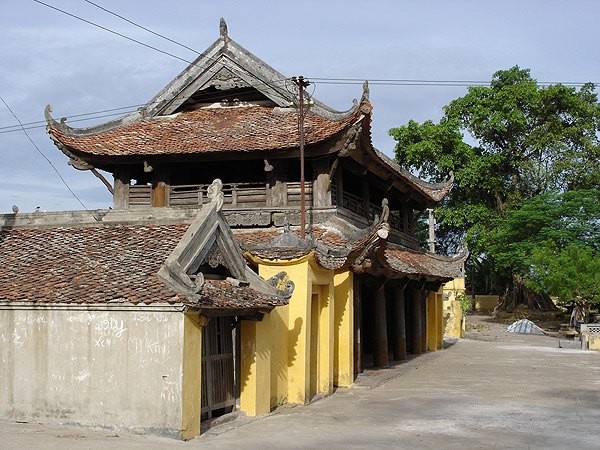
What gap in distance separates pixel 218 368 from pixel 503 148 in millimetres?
40052

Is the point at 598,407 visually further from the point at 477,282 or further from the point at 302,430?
the point at 477,282

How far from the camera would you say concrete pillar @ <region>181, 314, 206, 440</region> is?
11.1m

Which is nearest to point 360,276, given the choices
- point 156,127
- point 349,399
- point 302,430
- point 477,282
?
point 349,399

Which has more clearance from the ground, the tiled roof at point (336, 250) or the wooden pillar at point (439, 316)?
the tiled roof at point (336, 250)

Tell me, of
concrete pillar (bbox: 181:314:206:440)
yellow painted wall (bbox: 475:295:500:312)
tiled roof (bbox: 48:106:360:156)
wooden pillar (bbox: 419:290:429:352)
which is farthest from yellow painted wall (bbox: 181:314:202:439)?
yellow painted wall (bbox: 475:295:500:312)

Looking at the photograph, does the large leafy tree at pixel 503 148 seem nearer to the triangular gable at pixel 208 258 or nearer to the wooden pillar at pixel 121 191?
the wooden pillar at pixel 121 191

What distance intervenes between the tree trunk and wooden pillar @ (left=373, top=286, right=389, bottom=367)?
29.8m

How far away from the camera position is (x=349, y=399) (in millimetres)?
16219

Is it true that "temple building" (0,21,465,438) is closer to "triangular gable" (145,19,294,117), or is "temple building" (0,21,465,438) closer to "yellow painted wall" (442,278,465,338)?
"triangular gable" (145,19,294,117)

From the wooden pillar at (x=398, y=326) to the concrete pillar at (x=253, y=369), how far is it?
11.5m

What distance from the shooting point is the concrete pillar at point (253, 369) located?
13.5 m

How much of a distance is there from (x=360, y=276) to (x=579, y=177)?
30.6 m

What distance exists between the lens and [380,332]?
22.2 m

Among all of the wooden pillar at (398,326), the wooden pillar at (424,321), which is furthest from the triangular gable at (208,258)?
the wooden pillar at (424,321)
